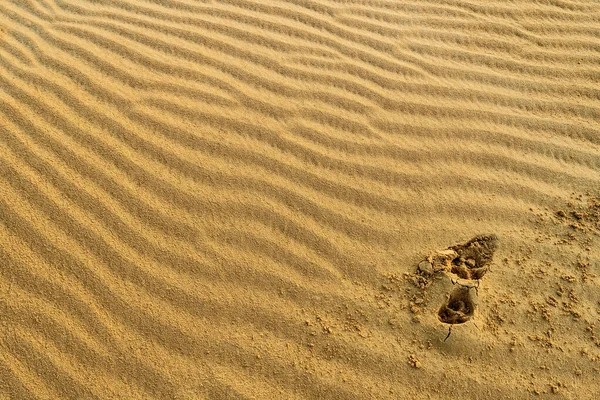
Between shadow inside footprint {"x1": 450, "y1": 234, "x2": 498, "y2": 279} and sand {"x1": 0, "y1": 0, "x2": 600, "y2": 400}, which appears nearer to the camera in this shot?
sand {"x1": 0, "y1": 0, "x2": 600, "y2": 400}

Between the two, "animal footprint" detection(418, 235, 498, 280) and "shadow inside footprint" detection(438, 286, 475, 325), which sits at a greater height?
"animal footprint" detection(418, 235, 498, 280)

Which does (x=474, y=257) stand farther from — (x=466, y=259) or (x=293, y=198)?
(x=293, y=198)

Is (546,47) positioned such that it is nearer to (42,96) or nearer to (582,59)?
(582,59)

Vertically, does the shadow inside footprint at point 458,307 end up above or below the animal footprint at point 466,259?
below

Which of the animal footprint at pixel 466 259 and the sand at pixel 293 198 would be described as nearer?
the sand at pixel 293 198

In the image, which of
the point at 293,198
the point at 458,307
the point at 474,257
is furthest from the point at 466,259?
the point at 293,198

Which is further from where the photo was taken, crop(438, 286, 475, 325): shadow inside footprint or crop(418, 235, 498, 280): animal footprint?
crop(418, 235, 498, 280): animal footprint

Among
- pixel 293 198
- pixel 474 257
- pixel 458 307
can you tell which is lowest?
pixel 458 307
